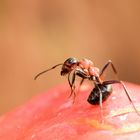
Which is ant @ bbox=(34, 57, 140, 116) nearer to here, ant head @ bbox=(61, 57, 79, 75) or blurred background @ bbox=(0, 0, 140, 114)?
ant head @ bbox=(61, 57, 79, 75)

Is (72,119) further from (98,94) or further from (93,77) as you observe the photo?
(93,77)

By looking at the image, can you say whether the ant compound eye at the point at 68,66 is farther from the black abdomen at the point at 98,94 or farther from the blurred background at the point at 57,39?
the blurred background at the point at 57,39

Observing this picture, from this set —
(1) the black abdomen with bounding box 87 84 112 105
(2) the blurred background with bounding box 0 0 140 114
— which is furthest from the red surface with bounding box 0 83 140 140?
(2) the blurred background with bounding box 0 0 140 114

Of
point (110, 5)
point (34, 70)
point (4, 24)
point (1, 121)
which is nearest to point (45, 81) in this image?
point (34, 70)

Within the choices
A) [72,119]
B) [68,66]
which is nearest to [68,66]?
[68,66]

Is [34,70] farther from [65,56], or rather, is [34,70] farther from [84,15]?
[84,15]

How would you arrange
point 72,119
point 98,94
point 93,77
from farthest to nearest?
1. point 93,77
2. point 98,94
3. point 72,119

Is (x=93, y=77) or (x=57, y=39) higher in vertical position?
(x=93, y=77)
